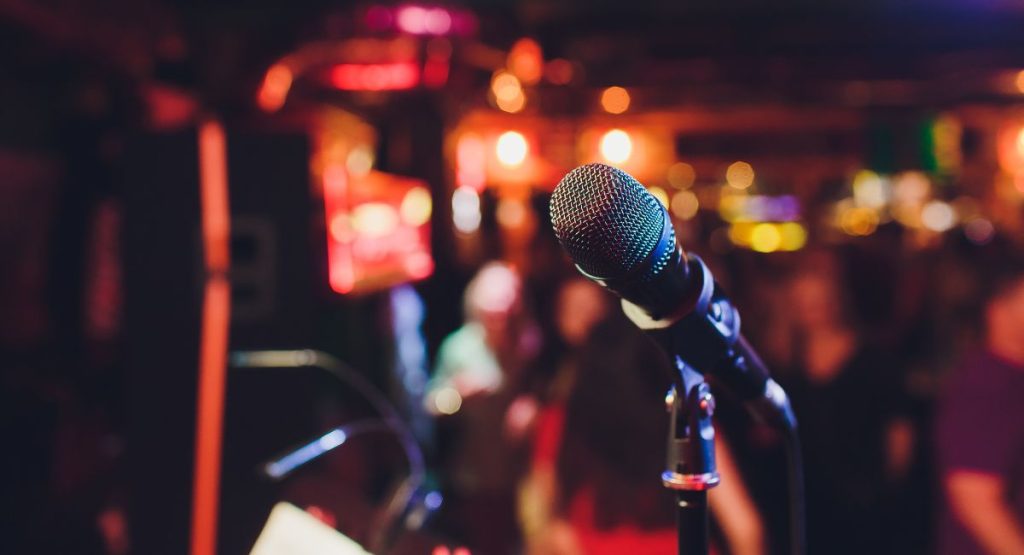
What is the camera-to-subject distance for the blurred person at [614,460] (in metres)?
2.27

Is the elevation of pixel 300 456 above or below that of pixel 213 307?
below

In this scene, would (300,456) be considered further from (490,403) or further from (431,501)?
(490,403)

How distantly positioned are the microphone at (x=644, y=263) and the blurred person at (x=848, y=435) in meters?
2.31

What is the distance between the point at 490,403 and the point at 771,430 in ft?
5.81

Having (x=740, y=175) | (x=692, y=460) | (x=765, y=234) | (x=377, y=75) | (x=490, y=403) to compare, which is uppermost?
(x=377, y=75)

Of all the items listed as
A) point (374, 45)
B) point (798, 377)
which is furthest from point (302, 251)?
point (374, 45)

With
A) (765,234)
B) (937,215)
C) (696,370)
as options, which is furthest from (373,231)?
(765,234)

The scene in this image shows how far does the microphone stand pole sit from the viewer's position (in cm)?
97

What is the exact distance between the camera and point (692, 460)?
984 millimetres

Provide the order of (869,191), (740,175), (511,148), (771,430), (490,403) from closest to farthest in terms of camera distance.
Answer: (771,430), (490,403), (511,148), (869,191), (740,175)

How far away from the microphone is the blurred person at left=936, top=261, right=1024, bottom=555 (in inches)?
60.0

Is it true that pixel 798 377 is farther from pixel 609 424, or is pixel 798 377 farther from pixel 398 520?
pixel 398 520

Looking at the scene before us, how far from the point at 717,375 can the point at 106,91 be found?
551 cm

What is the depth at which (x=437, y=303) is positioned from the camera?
7.15m
